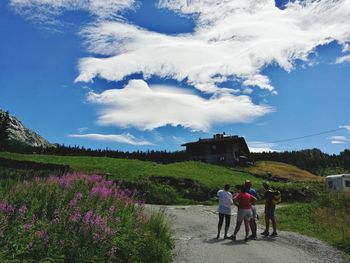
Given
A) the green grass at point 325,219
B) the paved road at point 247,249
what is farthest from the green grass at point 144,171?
the paved road at point 247,249

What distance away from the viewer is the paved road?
38.0ft

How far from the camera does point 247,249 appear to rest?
12938 millimetres

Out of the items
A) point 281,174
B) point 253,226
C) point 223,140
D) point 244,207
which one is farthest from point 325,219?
point 223,140

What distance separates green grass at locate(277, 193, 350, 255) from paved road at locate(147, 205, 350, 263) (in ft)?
3.05

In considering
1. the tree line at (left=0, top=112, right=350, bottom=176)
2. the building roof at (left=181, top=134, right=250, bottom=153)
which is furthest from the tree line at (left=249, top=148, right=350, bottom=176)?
the building roof at (left=181, top=134, right=250, bottom=153)

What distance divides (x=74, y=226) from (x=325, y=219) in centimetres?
1604

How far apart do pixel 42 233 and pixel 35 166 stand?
3284 cm

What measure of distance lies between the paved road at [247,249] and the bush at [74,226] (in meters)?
1.17

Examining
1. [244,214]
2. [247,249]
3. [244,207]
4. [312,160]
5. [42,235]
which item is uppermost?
[312,160]

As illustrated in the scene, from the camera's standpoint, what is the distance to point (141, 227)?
1067 centimetres

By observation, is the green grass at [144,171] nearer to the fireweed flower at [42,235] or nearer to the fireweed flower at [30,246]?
the fireweed flower at [42,235]

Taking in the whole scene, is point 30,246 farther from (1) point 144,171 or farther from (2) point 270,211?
(1) point 144,171

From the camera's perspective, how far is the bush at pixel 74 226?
22.8 ft

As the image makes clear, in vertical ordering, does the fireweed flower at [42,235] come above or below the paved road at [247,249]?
above
